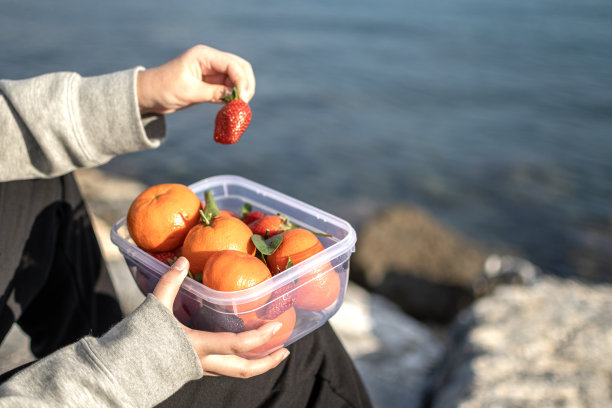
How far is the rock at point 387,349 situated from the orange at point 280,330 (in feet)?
4.41

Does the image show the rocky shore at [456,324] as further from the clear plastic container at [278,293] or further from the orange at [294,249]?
the orange at [294,249]

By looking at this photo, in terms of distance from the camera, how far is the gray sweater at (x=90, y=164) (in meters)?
1.09

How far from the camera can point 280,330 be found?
50.3 inches

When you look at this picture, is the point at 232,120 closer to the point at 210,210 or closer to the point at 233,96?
the point at 233,96

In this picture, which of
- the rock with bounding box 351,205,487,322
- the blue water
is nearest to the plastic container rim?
the rock with bounding box 351,205,487,322

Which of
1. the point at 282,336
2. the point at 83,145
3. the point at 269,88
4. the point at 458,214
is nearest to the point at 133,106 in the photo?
the point at 83,145

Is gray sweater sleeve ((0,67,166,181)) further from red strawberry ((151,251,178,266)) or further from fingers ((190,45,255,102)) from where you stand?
red strawberry ((151,251,178,266))

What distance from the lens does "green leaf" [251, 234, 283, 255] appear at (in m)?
1.31

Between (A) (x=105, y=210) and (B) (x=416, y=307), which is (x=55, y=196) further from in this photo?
(B) (x=416, y=307)

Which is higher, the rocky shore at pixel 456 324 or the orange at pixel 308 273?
the orange at pixel 308 273

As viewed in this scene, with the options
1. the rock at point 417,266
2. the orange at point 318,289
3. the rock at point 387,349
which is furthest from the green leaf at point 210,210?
the rock at point 417,266

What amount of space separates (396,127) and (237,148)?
2330 mm

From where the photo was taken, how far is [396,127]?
7.41 metres

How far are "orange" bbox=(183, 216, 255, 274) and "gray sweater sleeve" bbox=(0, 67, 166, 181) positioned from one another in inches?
22.9
